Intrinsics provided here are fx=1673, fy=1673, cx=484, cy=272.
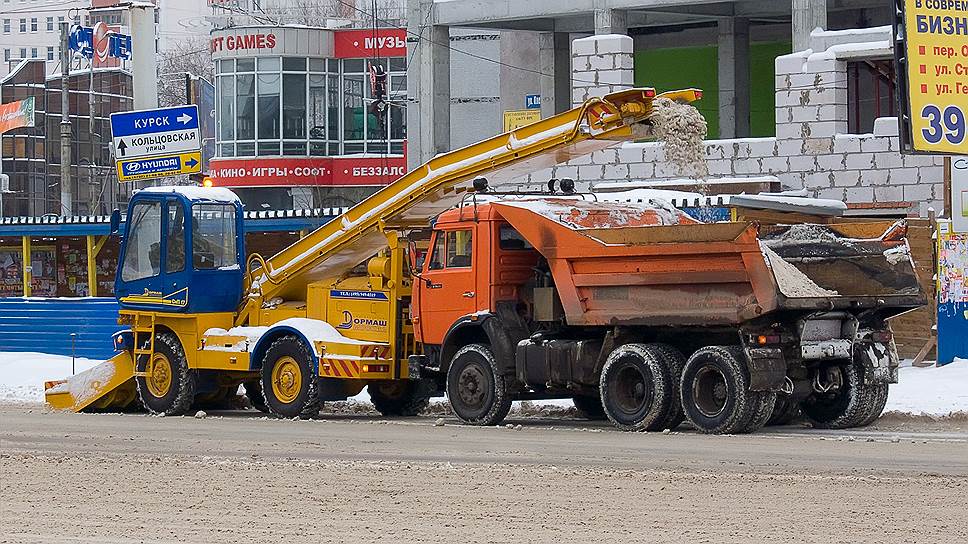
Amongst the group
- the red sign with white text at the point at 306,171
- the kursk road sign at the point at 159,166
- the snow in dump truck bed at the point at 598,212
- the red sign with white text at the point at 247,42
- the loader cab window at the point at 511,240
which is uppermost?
the red sign with white text at the point at 247,42

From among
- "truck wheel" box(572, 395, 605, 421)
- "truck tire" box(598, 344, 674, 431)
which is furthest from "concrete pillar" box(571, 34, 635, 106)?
"truck tire" box(598, 344, 674, 431)

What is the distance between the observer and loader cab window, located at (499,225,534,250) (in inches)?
729

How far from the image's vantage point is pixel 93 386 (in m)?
21.9

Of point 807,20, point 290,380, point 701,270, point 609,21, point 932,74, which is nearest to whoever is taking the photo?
point 701,270

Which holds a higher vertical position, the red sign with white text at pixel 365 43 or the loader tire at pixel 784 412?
the red sign with white text at pixel 365 43

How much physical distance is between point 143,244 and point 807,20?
15622 millimetres

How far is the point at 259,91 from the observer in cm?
6512

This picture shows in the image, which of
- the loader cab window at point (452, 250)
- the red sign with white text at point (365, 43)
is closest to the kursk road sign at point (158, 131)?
the loader cab window at point (452, 250)

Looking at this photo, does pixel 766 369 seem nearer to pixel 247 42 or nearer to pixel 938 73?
pixel 938 73

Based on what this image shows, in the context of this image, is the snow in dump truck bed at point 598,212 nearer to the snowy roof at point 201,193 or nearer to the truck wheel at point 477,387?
the truck wheel at point 477,387

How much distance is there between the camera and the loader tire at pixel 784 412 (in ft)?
57.6

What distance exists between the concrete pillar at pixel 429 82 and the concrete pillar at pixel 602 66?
8.41 metres

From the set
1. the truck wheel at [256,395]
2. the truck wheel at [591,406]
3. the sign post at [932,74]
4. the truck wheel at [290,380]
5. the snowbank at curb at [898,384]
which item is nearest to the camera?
the snowbank at curb at [898,384]

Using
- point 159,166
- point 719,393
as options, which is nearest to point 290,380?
point 719,393
